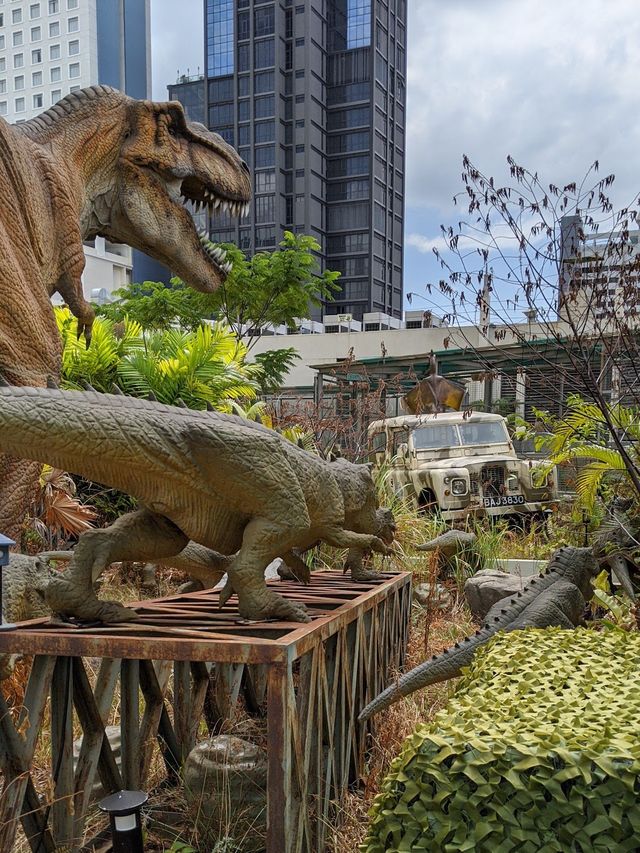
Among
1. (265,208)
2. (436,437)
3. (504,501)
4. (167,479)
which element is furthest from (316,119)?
(167,479)

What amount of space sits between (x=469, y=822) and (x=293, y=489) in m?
1.35

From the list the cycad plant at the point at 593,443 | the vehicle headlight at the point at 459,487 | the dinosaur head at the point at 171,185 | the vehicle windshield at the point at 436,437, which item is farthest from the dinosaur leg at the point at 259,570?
the vehicle windshield at the point at 436,437

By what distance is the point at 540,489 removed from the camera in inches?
400

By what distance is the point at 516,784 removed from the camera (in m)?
1.63

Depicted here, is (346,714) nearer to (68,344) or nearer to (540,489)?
(68,344)

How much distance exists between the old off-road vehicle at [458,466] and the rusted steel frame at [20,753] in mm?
6670

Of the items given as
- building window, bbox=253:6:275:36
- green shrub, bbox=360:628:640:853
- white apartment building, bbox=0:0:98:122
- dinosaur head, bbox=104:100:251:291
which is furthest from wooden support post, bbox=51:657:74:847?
building window, bbox=253:6:275:36

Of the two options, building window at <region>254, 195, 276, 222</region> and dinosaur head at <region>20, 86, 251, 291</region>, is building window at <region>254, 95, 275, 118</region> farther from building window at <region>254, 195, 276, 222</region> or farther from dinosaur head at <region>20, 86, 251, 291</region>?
dinosaur head at <region>20, 86, 251, 291</region>

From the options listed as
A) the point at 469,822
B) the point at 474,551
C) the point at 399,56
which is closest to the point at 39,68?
the point at 399,56

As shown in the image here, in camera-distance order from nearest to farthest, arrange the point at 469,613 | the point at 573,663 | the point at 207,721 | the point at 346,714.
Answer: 1. the point at 573,663
2. the point at 346,714
3. the point at 207,721
4. the point at 469,613

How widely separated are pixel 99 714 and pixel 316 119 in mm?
46029

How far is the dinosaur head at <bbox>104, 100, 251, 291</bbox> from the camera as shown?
3348mm

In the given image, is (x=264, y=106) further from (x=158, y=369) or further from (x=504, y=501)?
(x=158, y=369)

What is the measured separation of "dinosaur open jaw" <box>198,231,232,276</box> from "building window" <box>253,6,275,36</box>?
43837 mm
